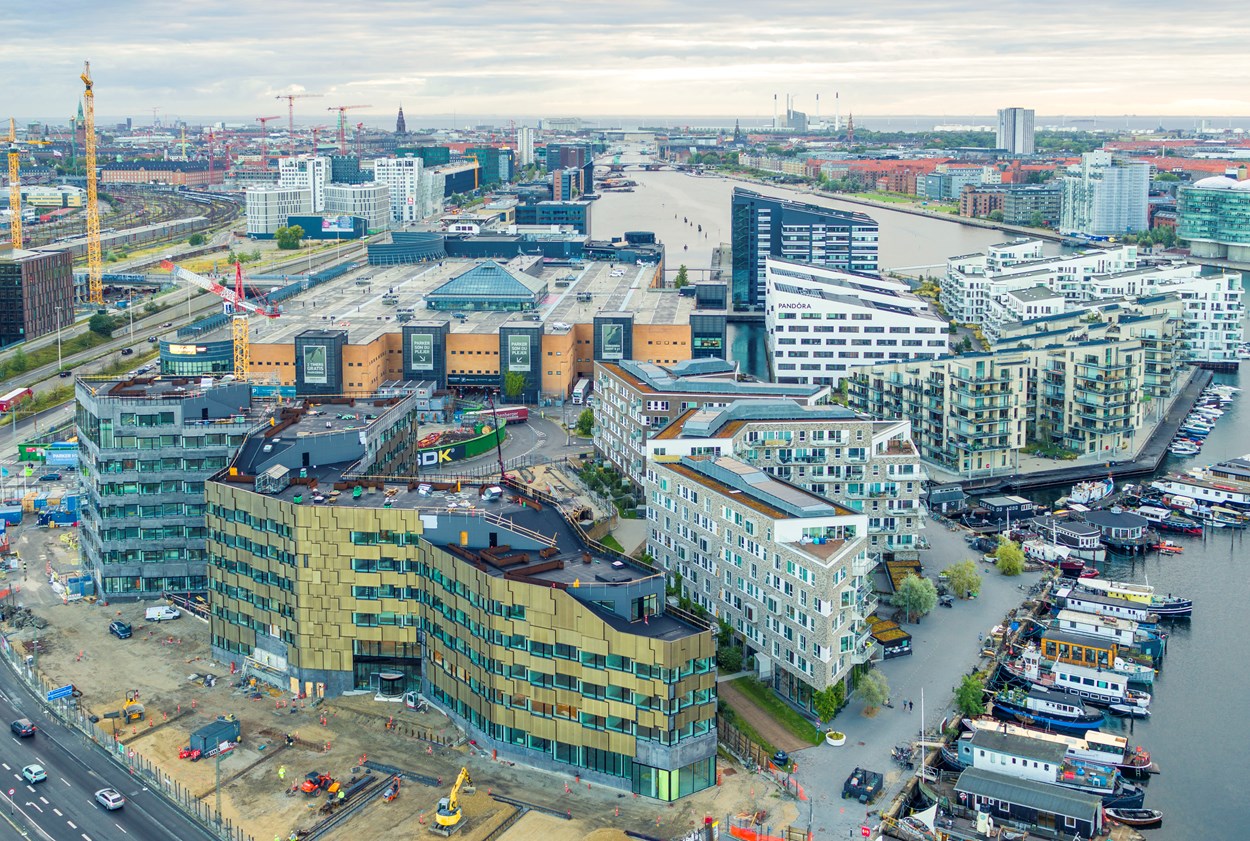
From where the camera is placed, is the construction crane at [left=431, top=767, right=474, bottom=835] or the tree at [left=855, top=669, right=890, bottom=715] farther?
the tree at [left=855, top=669, right=890, bottom=715]

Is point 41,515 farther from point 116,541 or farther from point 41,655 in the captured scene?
point 41,655

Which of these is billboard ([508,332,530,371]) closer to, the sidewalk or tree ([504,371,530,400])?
tree ([504,371,530,400])

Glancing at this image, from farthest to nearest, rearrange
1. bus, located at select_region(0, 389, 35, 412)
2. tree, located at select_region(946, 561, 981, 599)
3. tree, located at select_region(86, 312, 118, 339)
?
tree, located at select_region(86, 312, 118, 339) → bus, located at select_region(0, 389, 35, 412) → tree, located at select_region(946, 561, 981, 599)

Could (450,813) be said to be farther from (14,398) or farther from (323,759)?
(14,398)

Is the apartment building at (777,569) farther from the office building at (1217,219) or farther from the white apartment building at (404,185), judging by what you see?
the white apartment building at (404,185)

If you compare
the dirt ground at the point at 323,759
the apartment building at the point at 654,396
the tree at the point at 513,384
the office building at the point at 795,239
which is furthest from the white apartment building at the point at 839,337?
the dirt ground at the point at 323,759

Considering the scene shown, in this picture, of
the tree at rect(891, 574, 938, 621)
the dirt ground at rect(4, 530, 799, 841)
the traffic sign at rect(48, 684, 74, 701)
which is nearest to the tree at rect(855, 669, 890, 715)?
the dirt ground at rect(4, 530, 799, 841)

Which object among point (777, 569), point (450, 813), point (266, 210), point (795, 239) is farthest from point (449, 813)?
A: point (266, 210)
